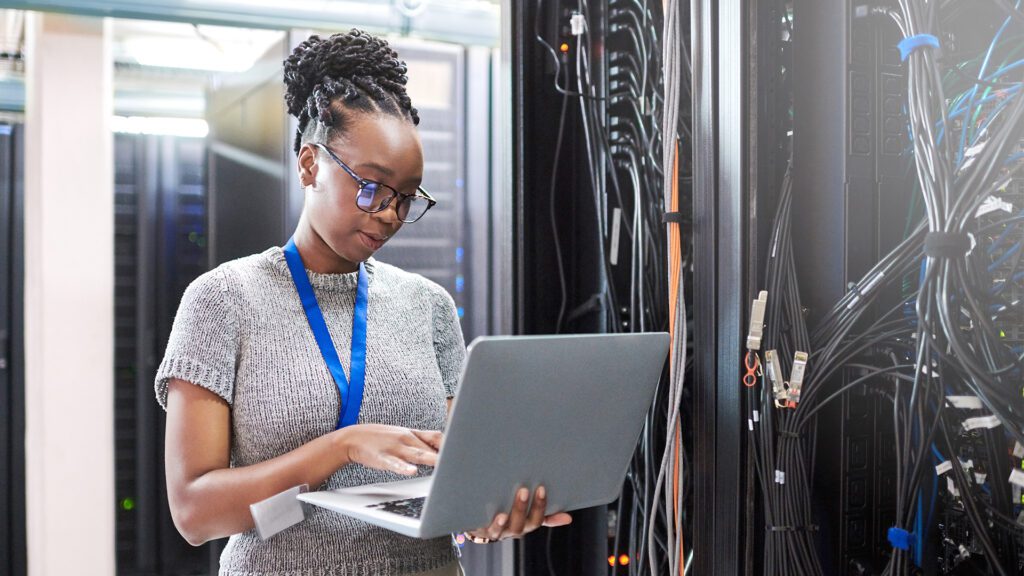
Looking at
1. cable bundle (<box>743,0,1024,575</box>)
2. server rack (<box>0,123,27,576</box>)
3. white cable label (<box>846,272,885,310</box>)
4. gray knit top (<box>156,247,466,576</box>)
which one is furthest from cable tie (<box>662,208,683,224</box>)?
server rack (<box>0,123,27,576</box>)

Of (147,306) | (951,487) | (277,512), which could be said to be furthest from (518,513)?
(147,306)

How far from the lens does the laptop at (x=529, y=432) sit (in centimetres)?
79

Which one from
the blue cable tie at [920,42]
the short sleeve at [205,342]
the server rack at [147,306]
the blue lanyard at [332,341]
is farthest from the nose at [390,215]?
the server rack at [147,306]

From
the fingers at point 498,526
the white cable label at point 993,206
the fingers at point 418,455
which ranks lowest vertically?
the fingers at point 498,526

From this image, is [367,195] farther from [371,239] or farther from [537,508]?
[537,508]

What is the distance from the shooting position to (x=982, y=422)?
0.95 metres

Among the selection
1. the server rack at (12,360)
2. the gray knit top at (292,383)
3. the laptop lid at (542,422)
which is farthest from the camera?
the server rack at (12,360)

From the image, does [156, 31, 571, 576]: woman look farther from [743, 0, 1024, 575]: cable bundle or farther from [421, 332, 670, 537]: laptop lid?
[743, 0, 1024, 575]: cable bundle

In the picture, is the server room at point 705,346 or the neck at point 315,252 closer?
the server room at point 705,346

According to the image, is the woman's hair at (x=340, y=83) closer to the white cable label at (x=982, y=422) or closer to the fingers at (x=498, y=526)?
the fingers at (x=498, y=526)

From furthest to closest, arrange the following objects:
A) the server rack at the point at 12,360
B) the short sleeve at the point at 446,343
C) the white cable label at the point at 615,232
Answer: the server rack at the point at 12,360 → the white cable label at the point at 615,232 → the short sleeve at the point at 446,343

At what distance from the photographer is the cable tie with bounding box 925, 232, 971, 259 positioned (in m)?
0.87

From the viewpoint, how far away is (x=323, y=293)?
112cm

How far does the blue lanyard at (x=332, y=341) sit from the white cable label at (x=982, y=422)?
0.71m
